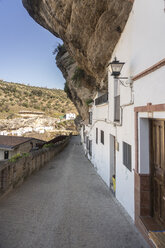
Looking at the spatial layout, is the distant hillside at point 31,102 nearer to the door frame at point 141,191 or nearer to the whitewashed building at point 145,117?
the whitewashed building at point 145,117

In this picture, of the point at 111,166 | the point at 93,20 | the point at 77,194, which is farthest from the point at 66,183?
the point at 93,20

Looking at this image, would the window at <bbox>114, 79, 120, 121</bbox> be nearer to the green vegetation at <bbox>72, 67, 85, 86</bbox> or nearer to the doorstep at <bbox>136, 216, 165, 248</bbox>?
the doorstep at <bbox>136, 216, 165, 248</bbox>

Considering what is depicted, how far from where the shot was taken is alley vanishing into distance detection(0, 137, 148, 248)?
379 centimetres

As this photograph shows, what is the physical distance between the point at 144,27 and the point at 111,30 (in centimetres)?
290

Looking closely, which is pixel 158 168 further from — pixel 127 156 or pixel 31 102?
pixel 31 102

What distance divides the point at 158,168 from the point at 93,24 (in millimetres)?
6690

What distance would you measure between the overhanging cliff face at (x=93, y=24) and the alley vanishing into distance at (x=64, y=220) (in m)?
6.70

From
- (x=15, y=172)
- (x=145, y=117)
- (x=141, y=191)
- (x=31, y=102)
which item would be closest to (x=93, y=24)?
(x=145, y=117)

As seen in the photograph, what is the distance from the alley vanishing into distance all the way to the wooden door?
0.85 metres

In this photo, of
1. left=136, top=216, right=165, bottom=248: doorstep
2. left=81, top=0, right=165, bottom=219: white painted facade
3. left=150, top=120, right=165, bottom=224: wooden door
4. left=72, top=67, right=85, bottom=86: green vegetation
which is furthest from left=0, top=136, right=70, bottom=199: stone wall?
left=72, top=67, right=85, bottom=86: green vegetation

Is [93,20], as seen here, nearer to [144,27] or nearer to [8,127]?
[144,27]

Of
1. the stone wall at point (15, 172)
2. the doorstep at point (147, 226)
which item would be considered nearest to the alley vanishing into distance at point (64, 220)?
the doorstep at point (147, 226)

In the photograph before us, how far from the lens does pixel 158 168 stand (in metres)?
3.69

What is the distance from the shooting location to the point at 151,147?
3.97m
